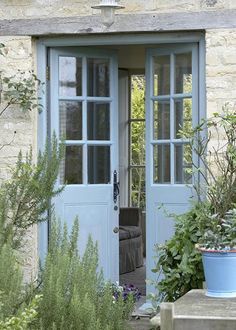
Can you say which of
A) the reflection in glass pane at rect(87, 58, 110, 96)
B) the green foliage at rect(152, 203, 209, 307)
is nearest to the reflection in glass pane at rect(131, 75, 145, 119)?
the reflection in glass pane at rect(87, 58, 110, 96)

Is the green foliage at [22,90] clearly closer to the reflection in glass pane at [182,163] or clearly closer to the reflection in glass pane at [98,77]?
the reflection in glass pane at [98,77]

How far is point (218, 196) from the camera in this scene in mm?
6242

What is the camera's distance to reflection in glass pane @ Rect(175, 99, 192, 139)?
7383 mm

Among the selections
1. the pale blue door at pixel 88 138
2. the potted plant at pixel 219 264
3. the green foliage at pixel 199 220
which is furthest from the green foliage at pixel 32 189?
the potted plant at pixel 219 264

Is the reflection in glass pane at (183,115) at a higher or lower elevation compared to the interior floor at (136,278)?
higher

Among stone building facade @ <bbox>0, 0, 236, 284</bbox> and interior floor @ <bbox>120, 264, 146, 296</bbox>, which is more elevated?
stone building facade @ <bbox>0, 0, 236, 284</bbox>

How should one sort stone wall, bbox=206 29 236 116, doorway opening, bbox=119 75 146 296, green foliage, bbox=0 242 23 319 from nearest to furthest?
green foliage, bbox=0 242 23 319, stone wall, bbox=206 29 236 116, doorway opening, bbox=119 75 146 296

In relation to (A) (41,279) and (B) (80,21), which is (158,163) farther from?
(A) (41,279)

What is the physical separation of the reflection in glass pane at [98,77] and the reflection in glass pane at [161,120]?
506 millimetres

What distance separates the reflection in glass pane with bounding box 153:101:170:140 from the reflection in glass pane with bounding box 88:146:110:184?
19.6 inches

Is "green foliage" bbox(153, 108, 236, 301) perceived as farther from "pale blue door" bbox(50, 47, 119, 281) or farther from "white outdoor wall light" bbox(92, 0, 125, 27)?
"white outdoor wall light" bbox(92, 0, 125, 27)

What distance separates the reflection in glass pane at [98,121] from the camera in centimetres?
771

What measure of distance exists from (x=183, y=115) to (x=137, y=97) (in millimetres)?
4745

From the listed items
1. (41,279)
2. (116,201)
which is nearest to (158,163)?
(116,201)
